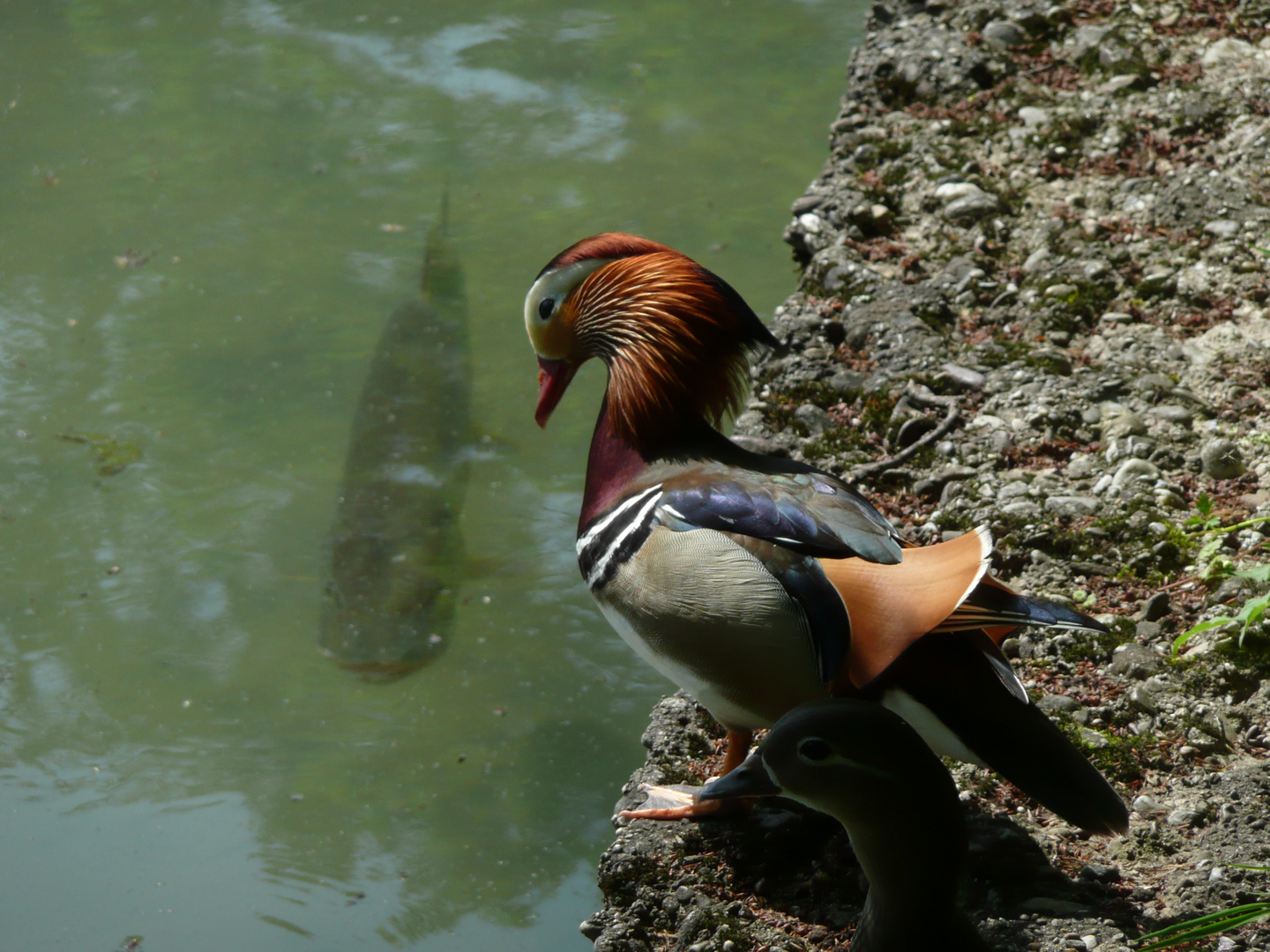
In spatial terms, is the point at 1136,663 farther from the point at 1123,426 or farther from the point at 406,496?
the point at 406,496

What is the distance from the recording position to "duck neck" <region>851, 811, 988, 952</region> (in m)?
1.76

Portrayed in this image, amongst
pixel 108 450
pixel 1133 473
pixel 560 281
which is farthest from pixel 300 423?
pixel 1133 473

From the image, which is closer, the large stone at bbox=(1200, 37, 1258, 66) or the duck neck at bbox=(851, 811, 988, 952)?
the duck neck at bbox=(851, 811, 988, 952)

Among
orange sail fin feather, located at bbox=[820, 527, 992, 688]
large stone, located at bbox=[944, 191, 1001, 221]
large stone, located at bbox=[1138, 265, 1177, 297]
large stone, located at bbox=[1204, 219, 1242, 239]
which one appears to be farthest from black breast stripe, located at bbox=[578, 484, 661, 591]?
large stone, located at bbox=[1204, 219, 1242, 239]

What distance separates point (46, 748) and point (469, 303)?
243cm

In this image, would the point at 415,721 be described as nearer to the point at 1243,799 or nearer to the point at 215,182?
the point at 1243,799

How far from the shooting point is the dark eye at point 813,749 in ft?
5.81

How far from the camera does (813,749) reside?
5.84 feet

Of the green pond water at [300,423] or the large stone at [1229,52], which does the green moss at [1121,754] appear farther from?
the large stone at [1229,52]

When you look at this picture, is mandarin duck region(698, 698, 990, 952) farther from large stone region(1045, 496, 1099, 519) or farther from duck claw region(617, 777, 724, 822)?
large stone region(1045, 496, 1099, 519)

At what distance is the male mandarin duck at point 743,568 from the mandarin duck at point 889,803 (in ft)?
0.86

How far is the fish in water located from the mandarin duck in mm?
2236

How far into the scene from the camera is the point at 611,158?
5.74 meters

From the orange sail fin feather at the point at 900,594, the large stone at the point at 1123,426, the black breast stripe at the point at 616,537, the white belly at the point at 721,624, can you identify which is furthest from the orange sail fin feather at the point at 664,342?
the large stone at the point at 1123,426
